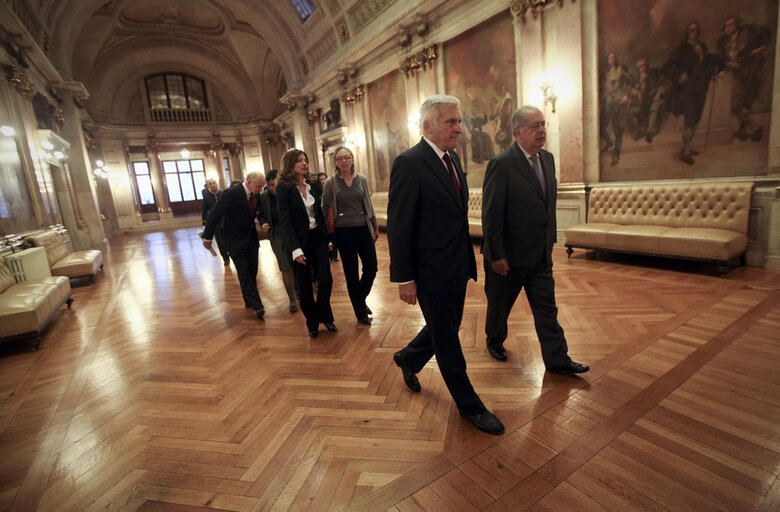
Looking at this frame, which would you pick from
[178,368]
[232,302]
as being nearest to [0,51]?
[232,302]

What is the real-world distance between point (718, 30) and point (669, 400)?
4616mm

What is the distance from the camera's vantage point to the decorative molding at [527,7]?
5.75 metres

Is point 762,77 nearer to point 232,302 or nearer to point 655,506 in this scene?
point 655,506

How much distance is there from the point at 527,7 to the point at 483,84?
143cm

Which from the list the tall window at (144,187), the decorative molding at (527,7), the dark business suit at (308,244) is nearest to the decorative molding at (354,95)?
the decorative molding at (527,7)

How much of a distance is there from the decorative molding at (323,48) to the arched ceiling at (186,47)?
Result: 0.29 m

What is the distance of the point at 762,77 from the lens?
407cm

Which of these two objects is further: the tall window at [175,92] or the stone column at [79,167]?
the tall window at [175,92]

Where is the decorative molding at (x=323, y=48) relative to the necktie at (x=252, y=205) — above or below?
above

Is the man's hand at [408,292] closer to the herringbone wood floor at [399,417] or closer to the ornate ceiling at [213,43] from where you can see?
the herringbone wood floor at [399,417]

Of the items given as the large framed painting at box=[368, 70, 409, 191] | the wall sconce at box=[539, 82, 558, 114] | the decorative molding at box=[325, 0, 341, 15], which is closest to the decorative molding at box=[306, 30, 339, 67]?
the decorative molding at box=[325, 0, 341, 15]

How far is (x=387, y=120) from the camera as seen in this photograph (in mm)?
10086

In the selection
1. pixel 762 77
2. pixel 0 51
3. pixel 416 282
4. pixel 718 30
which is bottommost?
pixel 416 282

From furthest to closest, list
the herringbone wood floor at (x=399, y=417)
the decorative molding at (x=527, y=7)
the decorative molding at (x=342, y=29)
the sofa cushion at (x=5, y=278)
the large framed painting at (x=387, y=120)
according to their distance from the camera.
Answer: the decorative molding at (x=342, y=29) → the large framed painting at (x=387, y=120) → the decorative molding at (x=527, y=7) → the sofa cushion at (x=5, y=278) → the herringbone wood floor at (x=399, y=417)
